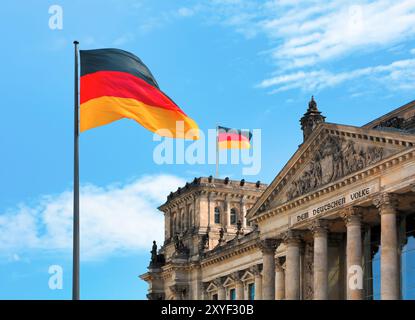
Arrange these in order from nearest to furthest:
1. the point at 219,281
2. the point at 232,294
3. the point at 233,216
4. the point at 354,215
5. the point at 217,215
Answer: the point at 354,215 < the point at 232,294 < the point at 219,281 < the point at 217,215 < the point at 233,216

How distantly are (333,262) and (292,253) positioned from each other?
109 inches

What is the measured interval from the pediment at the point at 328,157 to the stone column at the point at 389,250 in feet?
8.39

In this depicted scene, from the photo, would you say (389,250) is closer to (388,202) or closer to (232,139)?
(388,202)

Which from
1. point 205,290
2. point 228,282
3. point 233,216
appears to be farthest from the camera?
point 233,216

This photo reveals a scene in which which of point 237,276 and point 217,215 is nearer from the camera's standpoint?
point 237,276

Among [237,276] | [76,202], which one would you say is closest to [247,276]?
[237,276]

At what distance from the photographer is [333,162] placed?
58.7 metres

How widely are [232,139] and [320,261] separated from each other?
84.5 feet

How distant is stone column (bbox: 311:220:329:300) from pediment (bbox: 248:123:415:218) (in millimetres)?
2501

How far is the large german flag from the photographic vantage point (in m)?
30.5

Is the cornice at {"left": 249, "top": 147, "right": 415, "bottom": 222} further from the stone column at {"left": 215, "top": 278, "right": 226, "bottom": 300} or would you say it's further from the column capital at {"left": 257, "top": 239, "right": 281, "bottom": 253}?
the stone column at {"left": 215, "top": 278, "right": 226, "bottom": 300}

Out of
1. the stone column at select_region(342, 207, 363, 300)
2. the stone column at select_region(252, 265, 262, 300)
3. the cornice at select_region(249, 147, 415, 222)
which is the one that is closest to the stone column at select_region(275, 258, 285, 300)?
the stone column at select_region(252, 265, 262, 300)

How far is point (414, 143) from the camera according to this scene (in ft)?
166
